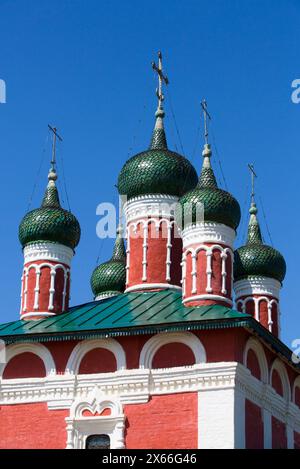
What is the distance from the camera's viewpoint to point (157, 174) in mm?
19438

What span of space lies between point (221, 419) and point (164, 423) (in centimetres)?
89

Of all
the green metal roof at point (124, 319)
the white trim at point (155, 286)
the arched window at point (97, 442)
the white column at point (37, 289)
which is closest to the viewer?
the green metal roof at point (124, 319)

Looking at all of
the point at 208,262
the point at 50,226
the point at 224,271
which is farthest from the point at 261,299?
the point at 50,226

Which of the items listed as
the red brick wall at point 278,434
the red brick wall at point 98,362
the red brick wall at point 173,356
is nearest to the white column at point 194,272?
the red brick wall at point 173,356

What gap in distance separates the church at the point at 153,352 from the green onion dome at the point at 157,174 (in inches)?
3.9

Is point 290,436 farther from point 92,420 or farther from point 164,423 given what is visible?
point 92,420

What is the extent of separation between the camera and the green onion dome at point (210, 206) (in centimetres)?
1747

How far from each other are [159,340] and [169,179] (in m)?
4.15

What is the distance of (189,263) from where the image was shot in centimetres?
1739

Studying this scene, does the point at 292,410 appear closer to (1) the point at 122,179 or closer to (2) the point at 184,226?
(2) the point at 184,226

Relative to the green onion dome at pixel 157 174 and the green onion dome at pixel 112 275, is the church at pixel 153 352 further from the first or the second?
the green onion dome at pixel 112 275

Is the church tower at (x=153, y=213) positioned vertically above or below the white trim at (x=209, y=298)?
above
